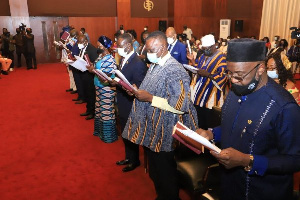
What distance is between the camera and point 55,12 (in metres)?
13.7

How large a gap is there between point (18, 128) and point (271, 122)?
5.05m

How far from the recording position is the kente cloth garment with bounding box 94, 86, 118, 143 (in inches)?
168

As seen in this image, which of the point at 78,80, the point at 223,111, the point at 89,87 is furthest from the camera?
the point at 78,80

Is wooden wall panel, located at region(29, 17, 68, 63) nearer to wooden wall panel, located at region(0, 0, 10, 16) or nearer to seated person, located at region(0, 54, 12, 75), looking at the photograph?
wooden wall panel, located at region(0, 0, 10, 16)

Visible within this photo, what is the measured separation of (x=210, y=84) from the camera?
12.5 feet

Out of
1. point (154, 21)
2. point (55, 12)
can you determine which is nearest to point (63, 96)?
point (55, 12)

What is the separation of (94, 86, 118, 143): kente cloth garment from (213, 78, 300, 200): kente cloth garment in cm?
283

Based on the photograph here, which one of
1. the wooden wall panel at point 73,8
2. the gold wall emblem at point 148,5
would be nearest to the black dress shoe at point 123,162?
the wooden wall panel at point 73,8

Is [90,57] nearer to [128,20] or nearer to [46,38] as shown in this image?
[46,38]

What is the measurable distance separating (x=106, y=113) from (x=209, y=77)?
1752mm

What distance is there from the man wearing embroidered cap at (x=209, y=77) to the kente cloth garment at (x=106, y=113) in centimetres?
135

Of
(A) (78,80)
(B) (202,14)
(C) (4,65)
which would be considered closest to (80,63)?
(A) (78,80)

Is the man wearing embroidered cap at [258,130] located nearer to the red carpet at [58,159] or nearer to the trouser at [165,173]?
the trouser at [165,173]

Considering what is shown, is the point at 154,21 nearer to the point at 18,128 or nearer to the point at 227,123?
the point at 18,128
